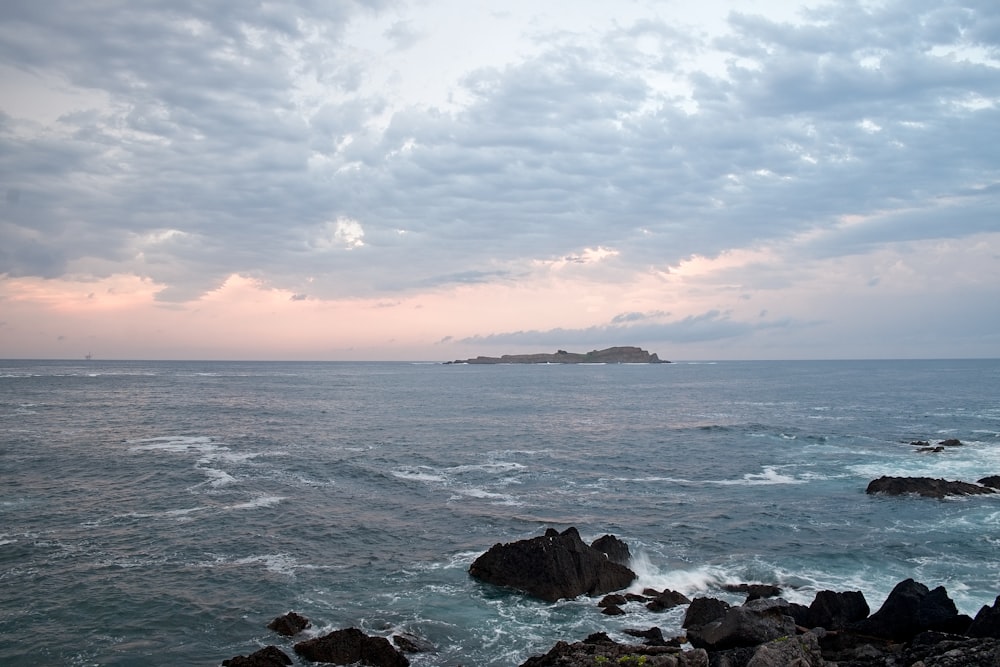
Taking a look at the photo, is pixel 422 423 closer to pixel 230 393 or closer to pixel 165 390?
pixel 230 393

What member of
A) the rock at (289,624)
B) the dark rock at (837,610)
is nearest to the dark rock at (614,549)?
the dark rock at (837,610)

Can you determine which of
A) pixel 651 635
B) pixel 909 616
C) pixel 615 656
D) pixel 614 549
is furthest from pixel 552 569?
pixel 909 616

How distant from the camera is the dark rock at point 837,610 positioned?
24.1 m

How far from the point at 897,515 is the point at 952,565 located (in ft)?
30.4

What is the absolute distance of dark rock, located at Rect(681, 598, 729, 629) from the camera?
2397 centimetres

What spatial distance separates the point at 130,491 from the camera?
143 ft

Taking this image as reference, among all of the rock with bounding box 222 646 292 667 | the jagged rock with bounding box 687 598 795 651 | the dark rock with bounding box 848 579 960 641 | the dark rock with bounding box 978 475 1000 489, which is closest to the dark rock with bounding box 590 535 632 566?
the jagged rock with bounding box 687 598 795 651

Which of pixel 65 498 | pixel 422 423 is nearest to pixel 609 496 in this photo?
pixel 65 498

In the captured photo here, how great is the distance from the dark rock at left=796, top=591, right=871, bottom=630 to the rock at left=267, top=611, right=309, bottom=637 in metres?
18.1

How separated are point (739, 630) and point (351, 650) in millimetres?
12572

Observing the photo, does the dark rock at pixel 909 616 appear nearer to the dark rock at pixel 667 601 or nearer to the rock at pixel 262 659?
the dark rock at pixel 667 601

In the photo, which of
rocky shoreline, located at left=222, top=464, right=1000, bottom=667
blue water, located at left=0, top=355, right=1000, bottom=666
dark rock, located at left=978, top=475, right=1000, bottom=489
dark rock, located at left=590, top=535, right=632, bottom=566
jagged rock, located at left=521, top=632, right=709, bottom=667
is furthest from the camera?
dark rock, located at left=978, top=475, right=1000, bottom=489

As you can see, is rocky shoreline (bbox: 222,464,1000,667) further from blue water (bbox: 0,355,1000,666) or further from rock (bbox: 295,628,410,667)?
blue water (bbox: 0,355,1000,666)

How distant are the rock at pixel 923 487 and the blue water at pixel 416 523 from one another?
58.3 inches
